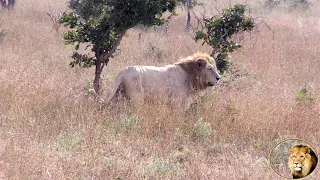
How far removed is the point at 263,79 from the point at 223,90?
6.88 ft

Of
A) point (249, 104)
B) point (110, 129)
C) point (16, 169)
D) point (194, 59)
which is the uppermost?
point (194, 59)

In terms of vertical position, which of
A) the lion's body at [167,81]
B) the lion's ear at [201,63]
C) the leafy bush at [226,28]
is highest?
the leafy bush at [226,28]

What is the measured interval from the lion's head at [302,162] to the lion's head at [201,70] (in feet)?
11.0

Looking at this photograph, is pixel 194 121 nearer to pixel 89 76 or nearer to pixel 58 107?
pixel 58 107

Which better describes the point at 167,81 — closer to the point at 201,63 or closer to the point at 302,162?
the point at 201,63

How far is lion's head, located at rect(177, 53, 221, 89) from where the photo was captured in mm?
8133

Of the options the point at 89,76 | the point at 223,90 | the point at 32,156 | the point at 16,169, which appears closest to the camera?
the point at 16,169

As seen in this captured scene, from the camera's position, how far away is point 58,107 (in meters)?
7.39

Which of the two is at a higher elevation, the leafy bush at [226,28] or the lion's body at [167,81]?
the leafy bush at [226,28]

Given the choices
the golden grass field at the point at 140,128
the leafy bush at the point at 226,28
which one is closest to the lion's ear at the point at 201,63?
the golden grass field at the point at 140,128

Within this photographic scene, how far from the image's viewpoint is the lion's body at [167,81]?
7504 mm

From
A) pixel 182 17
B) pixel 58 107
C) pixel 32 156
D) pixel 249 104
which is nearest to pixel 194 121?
pixel 249 104
